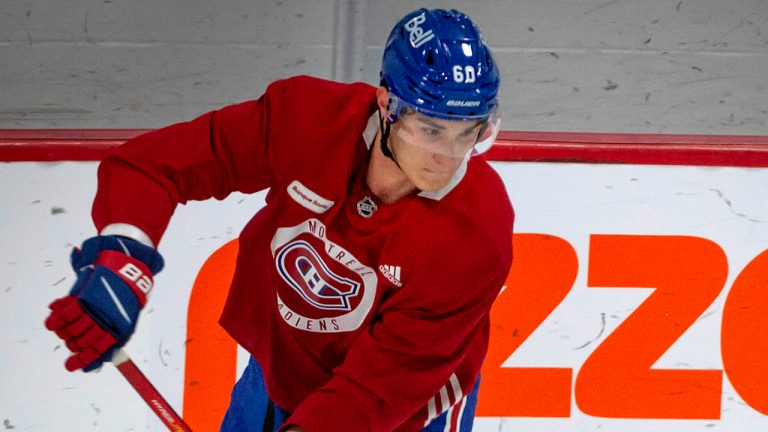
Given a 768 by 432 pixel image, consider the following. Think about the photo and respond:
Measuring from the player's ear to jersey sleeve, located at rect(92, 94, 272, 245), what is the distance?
18cm

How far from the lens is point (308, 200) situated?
5.50ft

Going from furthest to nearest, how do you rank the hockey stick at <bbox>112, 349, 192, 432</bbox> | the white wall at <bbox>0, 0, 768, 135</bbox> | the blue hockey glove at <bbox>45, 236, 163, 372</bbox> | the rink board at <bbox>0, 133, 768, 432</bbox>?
the white wall at <bbox>0, 0, 768, 135</bbox> → the rink board at <bbox>0, 133, 768, 432</bbox> → the hockey stick at <bbox>112, 349, 192, 432</bbox> → the blue hockey glove at <bbox>45, 236, 163, 372</bbox>

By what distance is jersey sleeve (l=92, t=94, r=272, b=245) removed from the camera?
156cm

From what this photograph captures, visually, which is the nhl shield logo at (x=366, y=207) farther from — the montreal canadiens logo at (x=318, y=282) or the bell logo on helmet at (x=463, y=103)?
the bell logo on helmet at (x=463, y=103)

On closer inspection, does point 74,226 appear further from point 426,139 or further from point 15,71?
point 426,139

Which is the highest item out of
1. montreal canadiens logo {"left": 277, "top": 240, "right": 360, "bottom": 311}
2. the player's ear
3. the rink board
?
the player's ear

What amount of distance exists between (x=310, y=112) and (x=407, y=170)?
0.18m

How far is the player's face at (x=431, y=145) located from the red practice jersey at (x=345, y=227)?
0.18 ft

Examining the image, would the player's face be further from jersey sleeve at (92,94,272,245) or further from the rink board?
the rink board

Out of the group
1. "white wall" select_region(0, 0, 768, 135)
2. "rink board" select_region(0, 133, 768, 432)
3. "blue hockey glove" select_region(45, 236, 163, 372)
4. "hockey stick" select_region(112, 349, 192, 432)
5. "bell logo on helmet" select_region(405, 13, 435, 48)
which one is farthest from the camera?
"white wall" select_region(0, 0, 768, 135)

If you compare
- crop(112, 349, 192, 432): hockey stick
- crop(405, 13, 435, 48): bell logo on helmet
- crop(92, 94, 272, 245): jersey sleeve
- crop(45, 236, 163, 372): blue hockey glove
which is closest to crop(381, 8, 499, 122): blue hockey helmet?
crop(405, 13, 435, 48): bell logo on helmet

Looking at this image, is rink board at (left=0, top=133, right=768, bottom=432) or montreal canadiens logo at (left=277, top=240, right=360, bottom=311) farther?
rink board at (left=0, top=133, right=768, bottom=432)

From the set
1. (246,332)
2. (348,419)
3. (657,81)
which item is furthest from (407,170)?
(657,81)

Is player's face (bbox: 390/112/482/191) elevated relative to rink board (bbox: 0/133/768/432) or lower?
elevated
